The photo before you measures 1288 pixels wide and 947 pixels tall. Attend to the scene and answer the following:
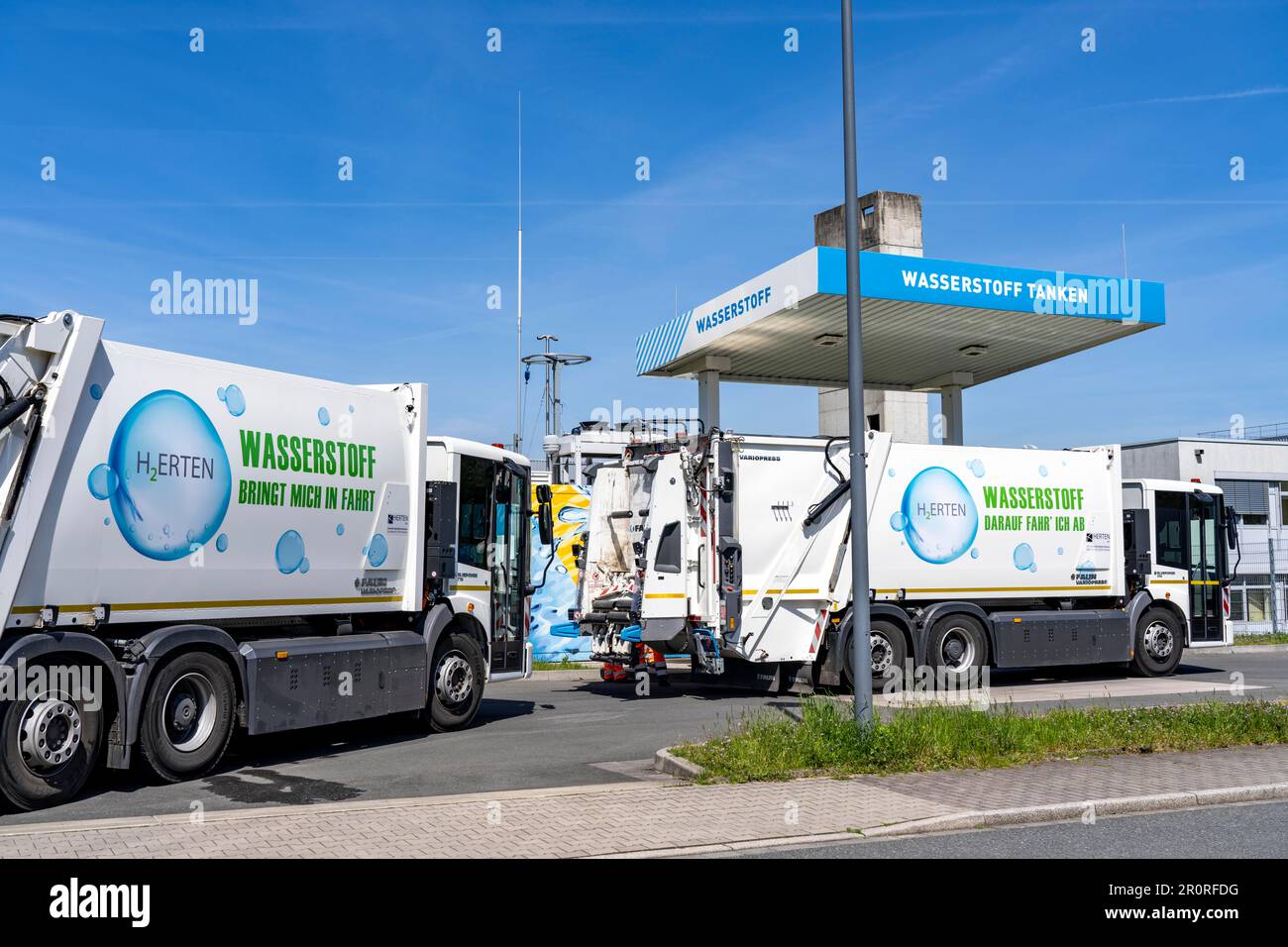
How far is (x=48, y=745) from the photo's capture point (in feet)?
26.2

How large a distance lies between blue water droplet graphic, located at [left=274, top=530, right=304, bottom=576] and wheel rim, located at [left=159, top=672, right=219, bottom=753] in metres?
1.21

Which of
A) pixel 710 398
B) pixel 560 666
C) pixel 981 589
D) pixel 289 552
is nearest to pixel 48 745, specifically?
pixel 289 552

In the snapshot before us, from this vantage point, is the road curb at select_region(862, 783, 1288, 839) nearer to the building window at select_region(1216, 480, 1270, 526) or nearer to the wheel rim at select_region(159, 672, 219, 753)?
the wheel rim at select_region(159, 672, 219, 753)

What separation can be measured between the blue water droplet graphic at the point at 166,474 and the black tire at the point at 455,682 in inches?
132

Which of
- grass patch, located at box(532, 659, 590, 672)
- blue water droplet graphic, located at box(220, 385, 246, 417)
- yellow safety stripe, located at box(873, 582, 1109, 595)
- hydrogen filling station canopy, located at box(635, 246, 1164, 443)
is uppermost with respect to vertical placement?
hydrogen filling station canopy, located at box(635, 246, 1164, 443)

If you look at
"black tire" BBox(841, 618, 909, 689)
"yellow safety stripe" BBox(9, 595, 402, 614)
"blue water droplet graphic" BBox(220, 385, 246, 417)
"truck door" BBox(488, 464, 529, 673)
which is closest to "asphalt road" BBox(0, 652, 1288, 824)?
"truck door" BBox(488, 464, 529, 673)

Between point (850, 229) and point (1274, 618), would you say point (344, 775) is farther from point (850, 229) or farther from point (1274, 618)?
point (1274, 618)

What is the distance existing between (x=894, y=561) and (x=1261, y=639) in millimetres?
16867

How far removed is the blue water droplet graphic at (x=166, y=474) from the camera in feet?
28.1

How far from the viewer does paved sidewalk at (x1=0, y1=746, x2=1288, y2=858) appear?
6492 millimetres

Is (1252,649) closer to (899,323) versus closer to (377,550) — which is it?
(899,323)

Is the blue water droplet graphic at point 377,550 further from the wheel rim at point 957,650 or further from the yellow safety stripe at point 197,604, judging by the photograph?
the wheel rim at point 957,650
